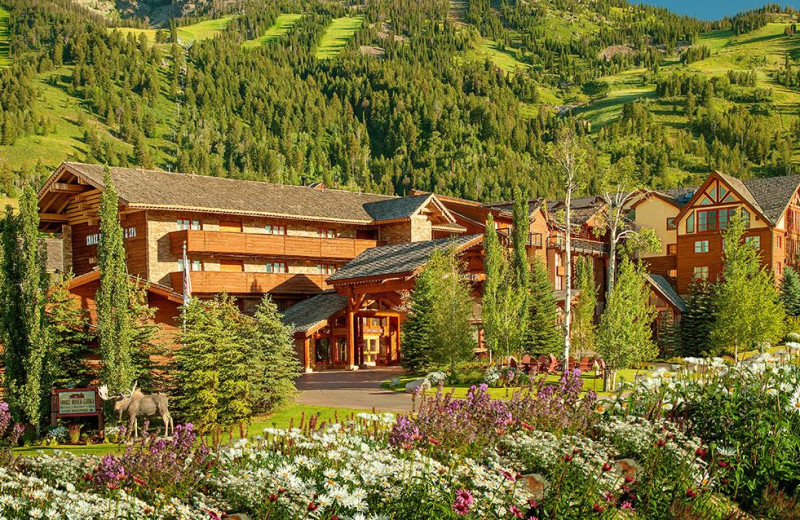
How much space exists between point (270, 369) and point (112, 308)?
15.8ft

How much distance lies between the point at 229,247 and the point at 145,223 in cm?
452

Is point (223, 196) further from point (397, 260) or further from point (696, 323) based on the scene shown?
point (696, 323)

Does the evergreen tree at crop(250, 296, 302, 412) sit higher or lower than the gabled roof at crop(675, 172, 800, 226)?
lower

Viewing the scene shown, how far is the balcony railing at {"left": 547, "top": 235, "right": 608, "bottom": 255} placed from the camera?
57.4 meters

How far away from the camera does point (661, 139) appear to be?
16888 centimetres

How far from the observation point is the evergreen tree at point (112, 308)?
21.0 meters

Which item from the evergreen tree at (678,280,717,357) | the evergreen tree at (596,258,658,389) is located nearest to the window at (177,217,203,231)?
the evergreen tree at (596,258,658,389)

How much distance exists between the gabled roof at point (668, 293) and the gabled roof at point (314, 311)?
802 inches

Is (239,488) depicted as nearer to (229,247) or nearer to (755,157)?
(229,247)

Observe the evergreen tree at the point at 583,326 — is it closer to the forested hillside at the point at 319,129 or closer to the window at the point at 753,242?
the window at the point at 753,242

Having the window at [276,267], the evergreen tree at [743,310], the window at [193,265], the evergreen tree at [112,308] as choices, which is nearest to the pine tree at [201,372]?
the evergreen tree at [112,308]

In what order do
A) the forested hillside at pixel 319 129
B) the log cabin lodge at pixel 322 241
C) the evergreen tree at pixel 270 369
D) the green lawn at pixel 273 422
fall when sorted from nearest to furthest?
the green lawn at pixel 273 422 → the evergreen tree at pixel 270 369 → the log cabin lodge at pixel 322 241 → the forested hillside at pixel 319 129

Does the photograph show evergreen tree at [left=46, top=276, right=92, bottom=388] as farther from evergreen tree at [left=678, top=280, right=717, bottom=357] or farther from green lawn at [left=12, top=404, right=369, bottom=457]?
evergreen tree at [left=678, top=280, right=717, bottom=357]

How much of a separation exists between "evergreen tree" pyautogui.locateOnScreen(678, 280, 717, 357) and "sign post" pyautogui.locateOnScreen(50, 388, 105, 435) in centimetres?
3786
